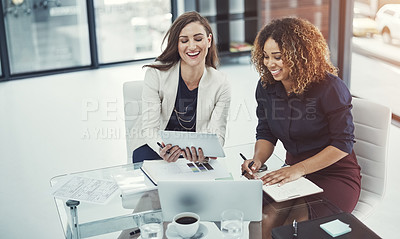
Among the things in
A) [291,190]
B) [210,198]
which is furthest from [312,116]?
[210,198]

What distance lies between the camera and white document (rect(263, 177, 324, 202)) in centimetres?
187

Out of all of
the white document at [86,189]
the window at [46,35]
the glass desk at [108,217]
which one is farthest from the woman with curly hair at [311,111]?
the window at [46,35]

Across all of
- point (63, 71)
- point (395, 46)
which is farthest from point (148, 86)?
point (63, 71)

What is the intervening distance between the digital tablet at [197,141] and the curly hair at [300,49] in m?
0.42

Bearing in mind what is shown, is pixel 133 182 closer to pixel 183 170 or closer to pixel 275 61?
pixel 183 170

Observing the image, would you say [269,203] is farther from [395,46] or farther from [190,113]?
[395,46]

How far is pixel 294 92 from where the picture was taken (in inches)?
87.3

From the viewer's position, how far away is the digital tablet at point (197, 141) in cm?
207

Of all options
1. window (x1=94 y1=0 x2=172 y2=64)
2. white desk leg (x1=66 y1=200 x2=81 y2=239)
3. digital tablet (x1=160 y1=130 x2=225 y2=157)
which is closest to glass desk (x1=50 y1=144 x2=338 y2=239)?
white desk leg (x1=66 y1=200 x2=81 y2=239)

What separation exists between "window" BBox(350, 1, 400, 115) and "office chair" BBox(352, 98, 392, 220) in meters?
2.55

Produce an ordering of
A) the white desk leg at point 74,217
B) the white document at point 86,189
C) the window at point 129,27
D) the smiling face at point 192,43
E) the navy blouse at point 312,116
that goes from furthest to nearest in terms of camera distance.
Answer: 1. the window at point 129,27
2. the smiling face at point 192,43
3. the navy blouse at point 312,116
4. the white document at point 86,189
5. the white desk leg at point 74,217

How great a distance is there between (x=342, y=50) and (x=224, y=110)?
2945 mm

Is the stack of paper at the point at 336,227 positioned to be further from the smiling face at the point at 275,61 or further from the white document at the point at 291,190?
the smiling face at the point at 275,61

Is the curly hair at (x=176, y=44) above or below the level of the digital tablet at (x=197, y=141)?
above
